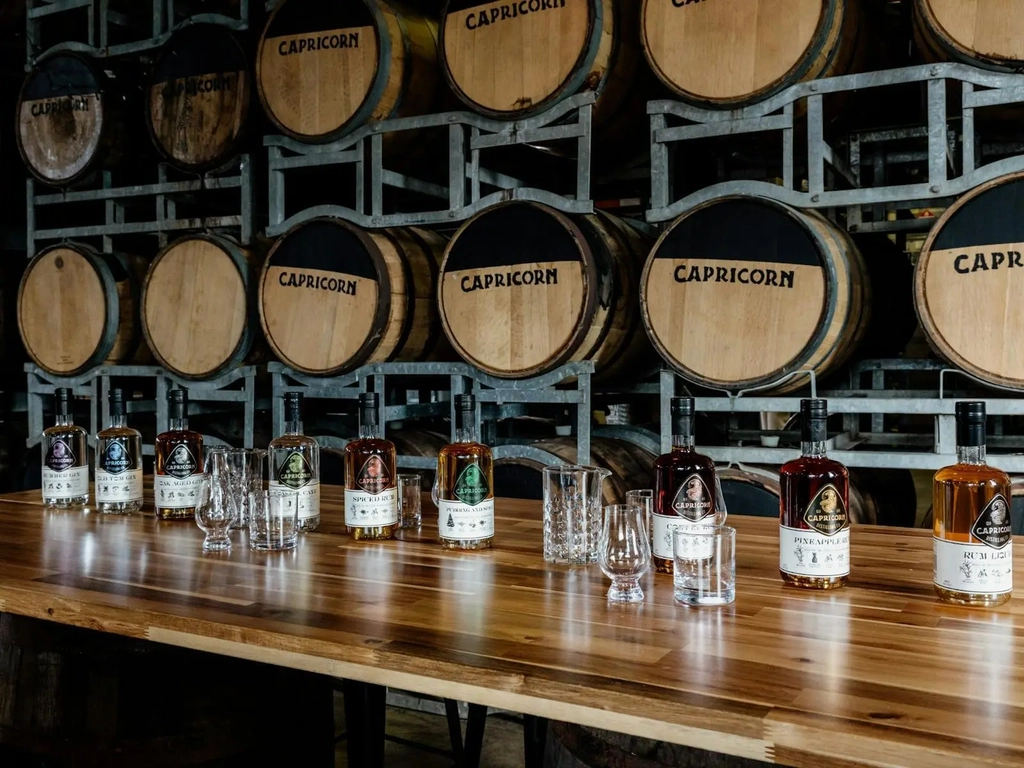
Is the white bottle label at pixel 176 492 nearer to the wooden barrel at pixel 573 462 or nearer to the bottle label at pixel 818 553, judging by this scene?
the wooden barrel at pixel 573 462

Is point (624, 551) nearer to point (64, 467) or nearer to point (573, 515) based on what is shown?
point (573, 515)

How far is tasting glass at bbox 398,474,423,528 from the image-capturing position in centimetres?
191

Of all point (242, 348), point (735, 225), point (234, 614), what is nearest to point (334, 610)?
point (234, 614)

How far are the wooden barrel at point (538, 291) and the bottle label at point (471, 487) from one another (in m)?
1.34

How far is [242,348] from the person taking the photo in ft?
12.3

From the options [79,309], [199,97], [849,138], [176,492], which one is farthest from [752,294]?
[79,309]

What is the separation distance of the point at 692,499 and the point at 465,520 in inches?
17.1

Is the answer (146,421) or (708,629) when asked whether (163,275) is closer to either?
(146,421)

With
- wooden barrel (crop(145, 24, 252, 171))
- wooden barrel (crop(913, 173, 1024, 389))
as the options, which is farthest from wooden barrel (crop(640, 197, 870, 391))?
wooden barrel (crop(145, 24, 252, 171))

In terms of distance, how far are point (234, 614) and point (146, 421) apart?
3.95m

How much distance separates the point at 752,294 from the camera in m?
2.76

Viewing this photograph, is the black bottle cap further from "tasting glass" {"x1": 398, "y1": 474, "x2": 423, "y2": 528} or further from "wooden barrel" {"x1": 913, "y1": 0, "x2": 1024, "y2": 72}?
"wooden barrel" {"x1": 913, "y1": 0, "x2": 1024, "y2": 72}

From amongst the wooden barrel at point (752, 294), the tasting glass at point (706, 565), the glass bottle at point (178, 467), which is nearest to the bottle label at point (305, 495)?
the glass bottle at point (178, 467)

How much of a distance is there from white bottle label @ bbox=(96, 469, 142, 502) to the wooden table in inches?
14.0
